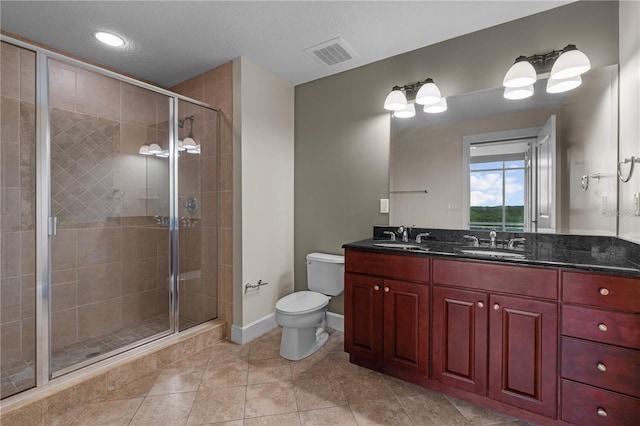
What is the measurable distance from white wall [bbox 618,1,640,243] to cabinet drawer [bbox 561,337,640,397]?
0.56 meters

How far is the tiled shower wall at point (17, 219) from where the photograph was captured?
1688 millimetres

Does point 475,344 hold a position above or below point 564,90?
below

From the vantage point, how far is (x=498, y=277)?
152cm

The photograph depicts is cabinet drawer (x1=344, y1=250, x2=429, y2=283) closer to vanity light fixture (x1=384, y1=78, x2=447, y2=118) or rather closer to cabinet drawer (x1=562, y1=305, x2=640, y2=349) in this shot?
cabinet drawer (x1=562, y1=305, x2=640, y2=349)

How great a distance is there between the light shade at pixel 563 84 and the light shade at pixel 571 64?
0.06 m

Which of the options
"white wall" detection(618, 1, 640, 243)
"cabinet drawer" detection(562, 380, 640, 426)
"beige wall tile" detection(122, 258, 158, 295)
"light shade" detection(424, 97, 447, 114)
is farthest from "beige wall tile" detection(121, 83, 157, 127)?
"cabinet drawer" detection(562, 380, 640, 426)

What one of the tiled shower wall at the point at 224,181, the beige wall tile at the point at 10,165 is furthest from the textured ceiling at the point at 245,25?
the beige wall tile at the point at 10,165

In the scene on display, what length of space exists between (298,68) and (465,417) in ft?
9.11

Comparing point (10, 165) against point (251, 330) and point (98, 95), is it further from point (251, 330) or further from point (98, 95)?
point (251, 330)

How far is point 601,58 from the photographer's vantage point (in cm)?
170

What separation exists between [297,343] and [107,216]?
1769mm

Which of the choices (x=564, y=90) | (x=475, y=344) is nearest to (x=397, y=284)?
(x=475, y=344)

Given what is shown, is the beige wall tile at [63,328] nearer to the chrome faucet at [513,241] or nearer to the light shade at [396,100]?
the light shade at [396,100]

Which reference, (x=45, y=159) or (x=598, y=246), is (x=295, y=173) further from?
(x=598, y=246)
